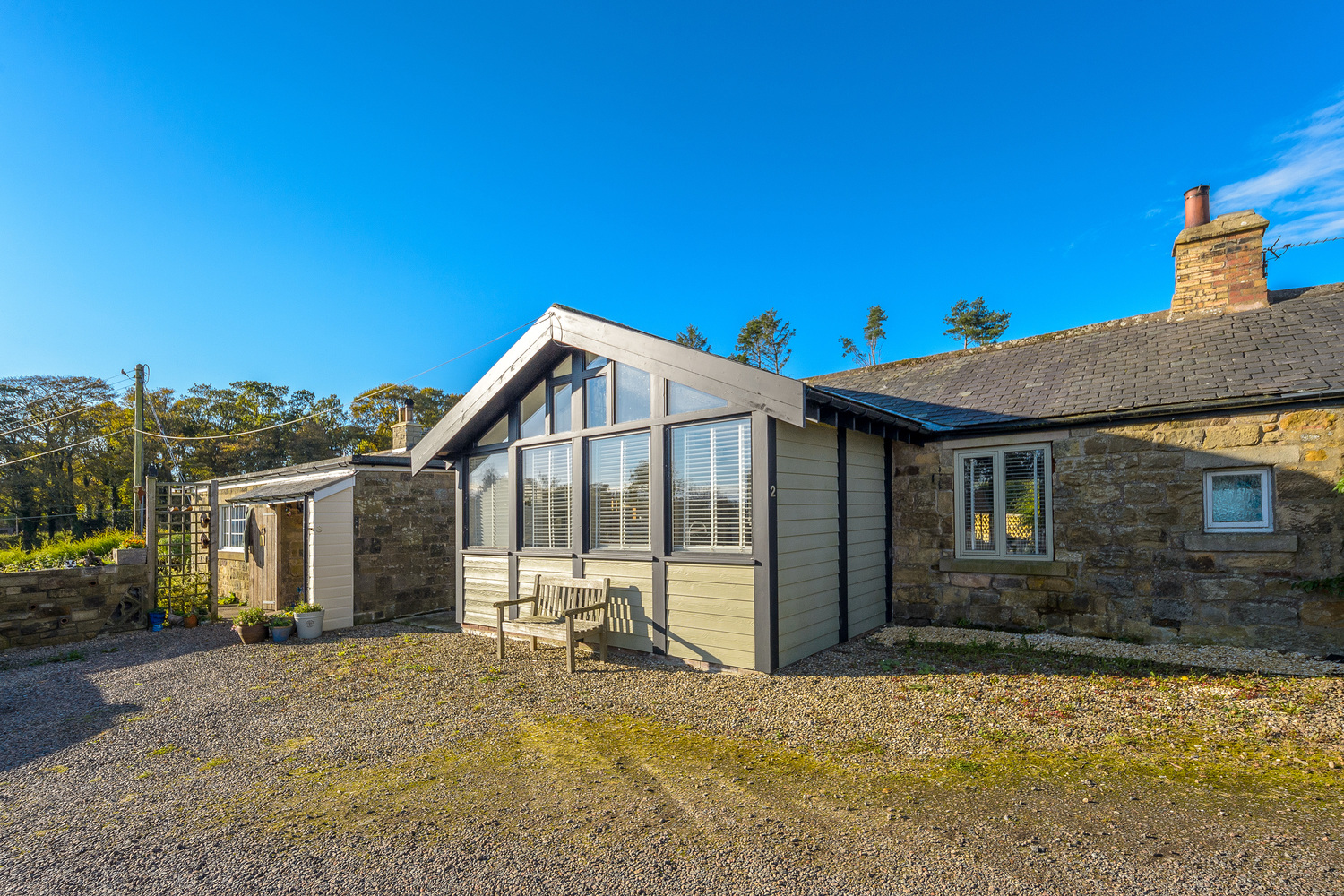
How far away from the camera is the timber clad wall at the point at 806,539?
6.48 meters

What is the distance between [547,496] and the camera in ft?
28.1

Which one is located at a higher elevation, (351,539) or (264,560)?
(351,539)

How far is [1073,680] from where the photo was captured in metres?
5.93

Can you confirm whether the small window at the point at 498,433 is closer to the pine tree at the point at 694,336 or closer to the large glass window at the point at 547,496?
the large glass window at the point at 547,496

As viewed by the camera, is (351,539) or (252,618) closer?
(252,618)

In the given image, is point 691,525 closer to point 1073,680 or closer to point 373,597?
point 1073,680

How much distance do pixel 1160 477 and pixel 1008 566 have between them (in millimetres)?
2067

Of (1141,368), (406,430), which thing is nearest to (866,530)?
(1141,368)

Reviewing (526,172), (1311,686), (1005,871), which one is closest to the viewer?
(1005,871)

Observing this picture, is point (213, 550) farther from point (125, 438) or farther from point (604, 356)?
point (125, 438)

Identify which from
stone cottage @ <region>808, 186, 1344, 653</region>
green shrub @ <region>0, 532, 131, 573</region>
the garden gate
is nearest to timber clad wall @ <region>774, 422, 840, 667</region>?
stone cottage @ <region>808, 186, 1344, 653</region>

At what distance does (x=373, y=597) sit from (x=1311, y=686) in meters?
12.8

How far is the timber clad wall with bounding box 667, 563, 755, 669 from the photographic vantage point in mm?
6410

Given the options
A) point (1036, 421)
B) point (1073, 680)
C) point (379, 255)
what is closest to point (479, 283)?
point (379, 255)
